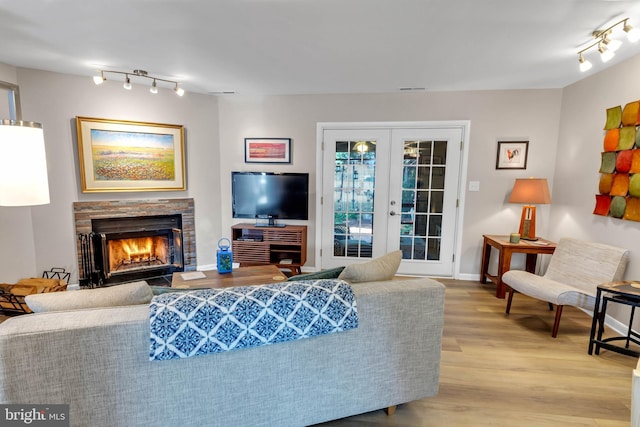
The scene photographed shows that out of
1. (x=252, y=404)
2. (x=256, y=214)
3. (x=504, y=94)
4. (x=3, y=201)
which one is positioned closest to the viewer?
(x=252, y=404)

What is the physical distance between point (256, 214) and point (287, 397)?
9.24ft

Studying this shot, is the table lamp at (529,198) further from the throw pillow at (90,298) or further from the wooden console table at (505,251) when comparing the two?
the throw pillow at (90,298)

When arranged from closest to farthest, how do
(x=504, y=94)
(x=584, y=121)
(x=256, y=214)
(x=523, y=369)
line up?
1. (x=523, y=369)
2. (x=584, y=121)
3. (x=504, y=94)
4. (x=256, y=214)

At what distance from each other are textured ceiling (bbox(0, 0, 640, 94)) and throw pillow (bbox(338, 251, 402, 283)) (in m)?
1.55

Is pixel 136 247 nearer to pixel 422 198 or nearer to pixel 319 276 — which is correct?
pixel 319 276

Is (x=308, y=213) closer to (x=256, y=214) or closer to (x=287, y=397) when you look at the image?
(x=256, y=214)

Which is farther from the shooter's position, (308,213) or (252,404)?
(308,213)

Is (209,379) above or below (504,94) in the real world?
below

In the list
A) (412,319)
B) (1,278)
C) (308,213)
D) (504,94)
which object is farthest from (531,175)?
(1,278)

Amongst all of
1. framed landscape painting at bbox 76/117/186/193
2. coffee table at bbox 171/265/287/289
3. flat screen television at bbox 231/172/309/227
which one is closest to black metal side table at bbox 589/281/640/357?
coffee table at bbox 171/265/287/289

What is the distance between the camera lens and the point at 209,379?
1.31 m

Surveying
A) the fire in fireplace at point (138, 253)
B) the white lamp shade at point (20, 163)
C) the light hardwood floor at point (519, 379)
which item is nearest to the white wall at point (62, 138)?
the fire in fireplace at point (138, 253)

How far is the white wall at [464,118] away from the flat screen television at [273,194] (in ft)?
0.56

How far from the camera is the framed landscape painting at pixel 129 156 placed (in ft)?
11.1
